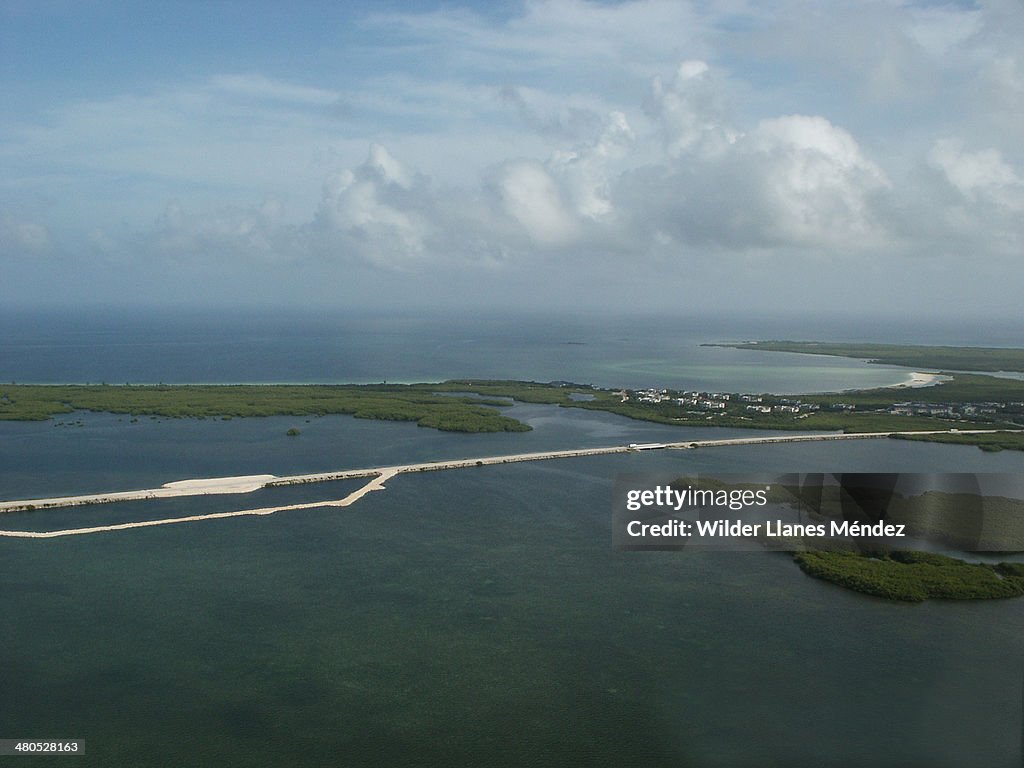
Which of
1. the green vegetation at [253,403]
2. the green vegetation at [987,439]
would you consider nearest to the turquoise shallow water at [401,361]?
the green vegetation at [253,403]

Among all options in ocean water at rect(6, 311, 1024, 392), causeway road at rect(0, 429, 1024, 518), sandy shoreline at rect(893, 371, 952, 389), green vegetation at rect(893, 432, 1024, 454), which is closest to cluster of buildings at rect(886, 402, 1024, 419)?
green vegetation at rect(893, 432, 1024, 454)

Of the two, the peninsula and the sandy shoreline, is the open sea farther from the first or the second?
the sandy shoreline

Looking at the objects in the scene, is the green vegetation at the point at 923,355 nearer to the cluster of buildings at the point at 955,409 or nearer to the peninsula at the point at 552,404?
the peninsula at the point at 552,404

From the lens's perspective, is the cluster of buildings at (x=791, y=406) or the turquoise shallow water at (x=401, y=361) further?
the turquoise shallow water at (x=401, y=361)

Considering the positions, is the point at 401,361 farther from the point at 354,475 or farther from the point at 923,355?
the point at 923,355

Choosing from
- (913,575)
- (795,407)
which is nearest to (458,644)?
(913,575)

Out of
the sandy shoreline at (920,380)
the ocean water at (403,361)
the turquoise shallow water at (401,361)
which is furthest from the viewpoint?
the turquoise shallow water at (401,361)
